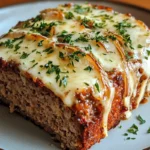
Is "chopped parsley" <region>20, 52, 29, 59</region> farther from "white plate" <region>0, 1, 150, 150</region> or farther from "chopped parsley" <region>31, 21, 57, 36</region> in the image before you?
"white plate" <region>0, 1, 150, 150</region>

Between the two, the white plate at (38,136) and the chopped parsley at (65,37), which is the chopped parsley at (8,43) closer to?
the chopped parsley at (65,37)

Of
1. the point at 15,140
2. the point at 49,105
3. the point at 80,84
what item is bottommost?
the point at 15,140

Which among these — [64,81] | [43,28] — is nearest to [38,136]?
[64,81]

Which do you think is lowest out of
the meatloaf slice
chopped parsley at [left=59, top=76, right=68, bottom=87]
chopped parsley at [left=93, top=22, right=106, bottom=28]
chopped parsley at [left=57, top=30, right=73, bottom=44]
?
the meatloaf slice

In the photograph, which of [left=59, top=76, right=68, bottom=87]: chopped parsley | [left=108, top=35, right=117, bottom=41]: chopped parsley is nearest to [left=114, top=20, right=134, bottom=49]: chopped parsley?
[left=108, top=35, right=117, bottom=41]: chopped parsley

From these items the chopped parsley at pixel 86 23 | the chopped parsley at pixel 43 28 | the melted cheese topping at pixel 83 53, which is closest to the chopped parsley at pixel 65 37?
the melted cheese topping at pixel 83 53

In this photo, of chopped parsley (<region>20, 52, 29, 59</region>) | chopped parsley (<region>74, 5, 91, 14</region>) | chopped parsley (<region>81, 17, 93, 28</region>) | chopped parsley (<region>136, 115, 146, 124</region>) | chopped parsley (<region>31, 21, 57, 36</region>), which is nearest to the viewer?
chopped parsley (<region>20, 52, 29, 59</region>)

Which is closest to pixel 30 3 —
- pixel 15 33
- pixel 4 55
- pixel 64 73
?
pixel 15 33

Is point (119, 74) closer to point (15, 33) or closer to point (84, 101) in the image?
point (84, 101)

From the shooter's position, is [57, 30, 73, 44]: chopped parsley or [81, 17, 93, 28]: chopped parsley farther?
[81, 17, 93, 28]: chopped parsley
